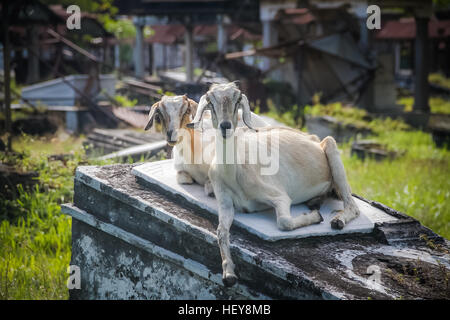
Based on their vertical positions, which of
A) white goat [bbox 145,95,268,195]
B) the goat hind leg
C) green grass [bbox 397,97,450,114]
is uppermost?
white goat [bbox 145,95,268,195]


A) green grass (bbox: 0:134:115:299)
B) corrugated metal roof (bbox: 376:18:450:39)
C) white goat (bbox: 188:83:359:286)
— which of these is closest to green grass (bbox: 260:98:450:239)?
white goat (bbox: 188:83:359:286)

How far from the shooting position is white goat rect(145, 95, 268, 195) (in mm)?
3914

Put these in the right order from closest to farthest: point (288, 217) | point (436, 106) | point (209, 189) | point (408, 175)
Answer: point (288, 217), point (209, 189), point (408, 175), point (436, 106)

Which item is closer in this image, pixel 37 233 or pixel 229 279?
pixel 229 279

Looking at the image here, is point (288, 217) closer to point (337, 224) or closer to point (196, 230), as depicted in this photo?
point (337, 224)

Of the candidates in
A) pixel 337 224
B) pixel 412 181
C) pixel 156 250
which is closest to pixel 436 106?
pixel 412 181

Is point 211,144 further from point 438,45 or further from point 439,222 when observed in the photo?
point 438,45

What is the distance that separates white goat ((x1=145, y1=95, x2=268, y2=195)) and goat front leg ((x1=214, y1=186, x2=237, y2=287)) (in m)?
0.40

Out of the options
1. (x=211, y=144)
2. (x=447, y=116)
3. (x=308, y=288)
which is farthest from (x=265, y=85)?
(x=308, y=288)

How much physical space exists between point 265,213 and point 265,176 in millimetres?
284

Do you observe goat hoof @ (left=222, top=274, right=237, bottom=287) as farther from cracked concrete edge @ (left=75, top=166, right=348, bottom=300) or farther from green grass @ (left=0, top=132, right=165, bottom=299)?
green grass @ (left=0, top=132, right=165, bottom=299)

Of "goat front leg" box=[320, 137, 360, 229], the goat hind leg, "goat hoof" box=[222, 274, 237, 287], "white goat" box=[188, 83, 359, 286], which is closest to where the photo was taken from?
"goat hoof" box=[222, 274, 237, 287]

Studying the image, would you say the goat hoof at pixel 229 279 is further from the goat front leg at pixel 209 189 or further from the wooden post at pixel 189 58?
the wooden post at pixel 189 58

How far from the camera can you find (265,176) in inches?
151
